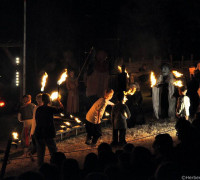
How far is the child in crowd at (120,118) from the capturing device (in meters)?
9.59


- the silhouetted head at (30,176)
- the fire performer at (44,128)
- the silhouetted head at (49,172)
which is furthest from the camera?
the fire performer at (44,128)

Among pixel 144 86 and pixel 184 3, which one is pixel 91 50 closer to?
pixel 144 86

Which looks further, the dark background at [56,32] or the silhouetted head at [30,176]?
the dark background at [56,32]

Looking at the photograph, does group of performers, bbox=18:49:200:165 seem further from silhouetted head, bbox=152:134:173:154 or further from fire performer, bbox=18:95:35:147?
silhouetted head, bbox=152:134:173:154

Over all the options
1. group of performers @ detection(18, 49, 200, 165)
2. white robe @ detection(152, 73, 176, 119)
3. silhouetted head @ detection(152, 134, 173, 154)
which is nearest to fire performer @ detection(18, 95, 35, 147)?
group of performers @ detection(18, 49, 200, 165)

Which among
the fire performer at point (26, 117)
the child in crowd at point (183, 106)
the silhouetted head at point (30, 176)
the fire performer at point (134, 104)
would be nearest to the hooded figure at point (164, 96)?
the fire performer at point (134, 104)

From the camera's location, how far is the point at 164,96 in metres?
13.6

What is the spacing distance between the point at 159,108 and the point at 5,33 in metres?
7.31

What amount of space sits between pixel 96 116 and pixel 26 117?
1.83 metres

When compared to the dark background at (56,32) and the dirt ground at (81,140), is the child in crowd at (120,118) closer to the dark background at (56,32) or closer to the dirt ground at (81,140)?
the dirt ground at (81,140)

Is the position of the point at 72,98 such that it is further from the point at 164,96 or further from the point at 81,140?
the point at 81,140

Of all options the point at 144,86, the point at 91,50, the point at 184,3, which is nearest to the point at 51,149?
the point at 91,50

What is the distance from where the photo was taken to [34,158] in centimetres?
888

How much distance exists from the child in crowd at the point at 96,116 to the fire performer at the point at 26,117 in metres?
1.56
